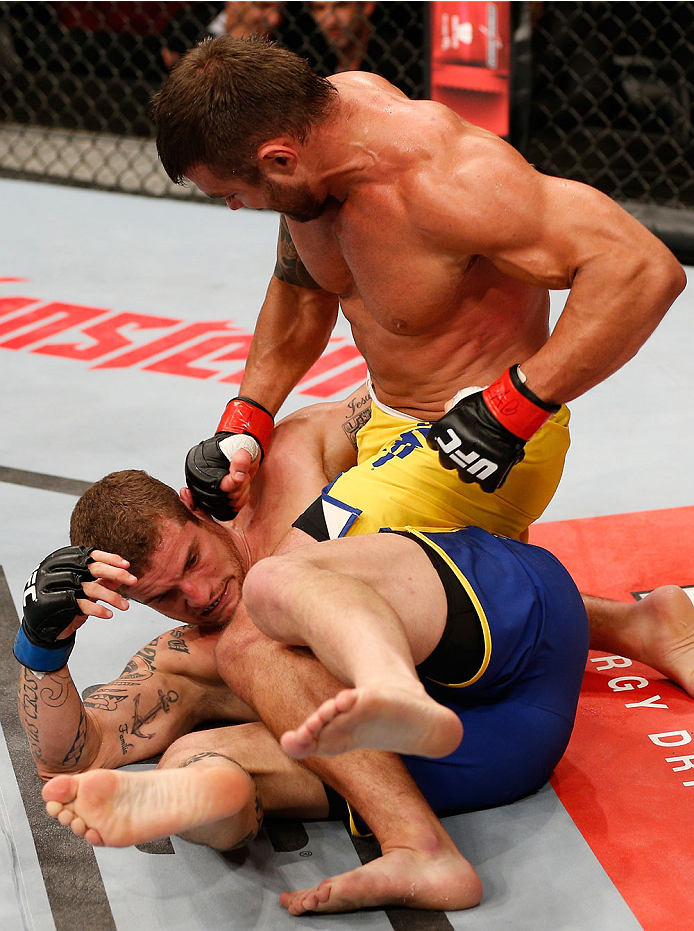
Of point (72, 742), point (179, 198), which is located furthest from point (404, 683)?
point (179, 198)

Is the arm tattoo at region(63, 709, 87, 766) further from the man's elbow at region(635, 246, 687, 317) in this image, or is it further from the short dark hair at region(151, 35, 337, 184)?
the man's elbow at region(635, 246, 687, 317)

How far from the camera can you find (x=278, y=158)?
1.61 metres

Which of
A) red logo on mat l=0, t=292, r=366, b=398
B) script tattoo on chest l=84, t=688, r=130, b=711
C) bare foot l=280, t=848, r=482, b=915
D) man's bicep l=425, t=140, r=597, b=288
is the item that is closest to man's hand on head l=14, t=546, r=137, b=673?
script tattoo on chest l=84, t=688, r=130, b=711

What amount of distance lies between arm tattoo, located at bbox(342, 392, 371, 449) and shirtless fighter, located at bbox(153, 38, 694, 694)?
260mm

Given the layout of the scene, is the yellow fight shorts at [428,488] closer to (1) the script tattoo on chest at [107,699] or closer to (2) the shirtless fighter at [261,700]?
(2) the shirtless fighter at [261,700]

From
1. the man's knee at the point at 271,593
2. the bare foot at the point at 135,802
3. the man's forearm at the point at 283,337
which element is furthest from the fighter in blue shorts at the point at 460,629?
the man's forearm at the point at 283,337

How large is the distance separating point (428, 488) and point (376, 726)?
64 centimetres

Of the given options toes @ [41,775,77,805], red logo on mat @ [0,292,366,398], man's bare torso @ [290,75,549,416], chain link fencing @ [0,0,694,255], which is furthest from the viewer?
chain link fencing @ [0,0,694,255]

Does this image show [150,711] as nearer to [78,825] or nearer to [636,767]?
[78,825]

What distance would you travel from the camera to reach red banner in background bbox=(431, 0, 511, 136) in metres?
4.02

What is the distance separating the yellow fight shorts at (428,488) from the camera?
68.4 inches

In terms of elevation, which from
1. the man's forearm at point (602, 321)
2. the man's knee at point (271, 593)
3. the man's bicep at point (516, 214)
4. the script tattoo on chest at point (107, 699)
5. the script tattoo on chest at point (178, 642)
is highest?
the man's bicep at point (516, 214)

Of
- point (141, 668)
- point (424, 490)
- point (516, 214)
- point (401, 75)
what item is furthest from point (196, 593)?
point (401, 75)

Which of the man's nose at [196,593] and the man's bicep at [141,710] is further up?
the man's nose at [196,593]
